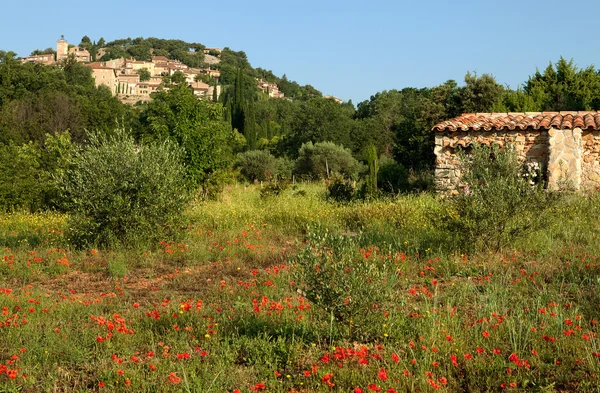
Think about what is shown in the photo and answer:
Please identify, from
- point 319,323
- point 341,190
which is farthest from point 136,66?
point 319,323

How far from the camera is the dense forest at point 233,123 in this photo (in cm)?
2325

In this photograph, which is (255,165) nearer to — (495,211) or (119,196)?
(119,196)

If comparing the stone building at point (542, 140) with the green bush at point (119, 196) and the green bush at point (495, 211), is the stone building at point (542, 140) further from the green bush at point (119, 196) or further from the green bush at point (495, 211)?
the green bush at point (119, 196)

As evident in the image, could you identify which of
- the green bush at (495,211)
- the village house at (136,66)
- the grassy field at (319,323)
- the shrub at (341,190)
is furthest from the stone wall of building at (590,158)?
the village house at (136,66)

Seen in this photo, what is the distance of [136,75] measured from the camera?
472ft

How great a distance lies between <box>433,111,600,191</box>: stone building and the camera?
14172 millimetres

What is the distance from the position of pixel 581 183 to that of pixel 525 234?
752cm

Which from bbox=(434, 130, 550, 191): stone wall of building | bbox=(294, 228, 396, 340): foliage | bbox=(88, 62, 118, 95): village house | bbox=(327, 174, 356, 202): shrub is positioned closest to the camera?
bbox=(294, 228, 396, 340): foliage

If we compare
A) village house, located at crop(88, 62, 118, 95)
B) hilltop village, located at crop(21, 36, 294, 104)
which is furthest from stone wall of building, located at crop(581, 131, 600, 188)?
village house, located at crop(88, 62, 118, 95)

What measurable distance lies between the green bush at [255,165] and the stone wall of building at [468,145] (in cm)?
2199

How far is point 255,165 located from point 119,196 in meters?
28.3

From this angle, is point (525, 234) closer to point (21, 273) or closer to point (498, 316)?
point (498, 316)

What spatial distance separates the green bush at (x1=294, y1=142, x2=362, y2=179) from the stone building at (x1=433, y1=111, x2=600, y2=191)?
19.6 m

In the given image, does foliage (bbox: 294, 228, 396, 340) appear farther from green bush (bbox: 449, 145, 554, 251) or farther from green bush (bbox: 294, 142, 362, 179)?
green bush (bbox: 294, 142, 362, 179)
